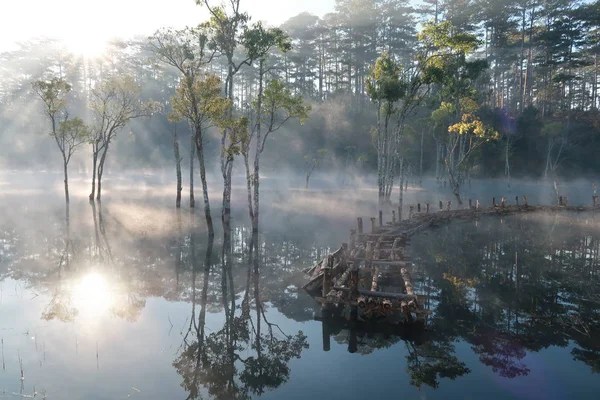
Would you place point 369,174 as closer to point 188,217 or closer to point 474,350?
point 188,217

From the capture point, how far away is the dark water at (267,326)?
32.5 feet

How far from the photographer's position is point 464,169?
63688 millimetres

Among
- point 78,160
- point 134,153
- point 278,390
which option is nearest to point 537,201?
point 278,390

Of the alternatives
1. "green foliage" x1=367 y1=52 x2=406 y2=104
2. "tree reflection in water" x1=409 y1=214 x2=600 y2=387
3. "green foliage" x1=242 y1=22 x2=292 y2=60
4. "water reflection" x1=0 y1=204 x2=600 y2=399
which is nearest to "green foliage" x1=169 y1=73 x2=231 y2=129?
"green foliage" x1=242 y1=22 x2=292 y2=60

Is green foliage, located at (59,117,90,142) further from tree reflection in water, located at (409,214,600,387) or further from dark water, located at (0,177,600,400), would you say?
tree reflection in water, located at (409,214,600,387)

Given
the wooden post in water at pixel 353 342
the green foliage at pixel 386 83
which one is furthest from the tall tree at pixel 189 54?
the wooden post in water at pixel 353 342

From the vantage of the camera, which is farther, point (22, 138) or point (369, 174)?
point (22, 138)

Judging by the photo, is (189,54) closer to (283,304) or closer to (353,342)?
(283,304)

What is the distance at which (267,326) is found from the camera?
13.4 meters

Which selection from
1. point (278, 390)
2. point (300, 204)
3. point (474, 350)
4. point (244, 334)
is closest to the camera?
point (278, 390)

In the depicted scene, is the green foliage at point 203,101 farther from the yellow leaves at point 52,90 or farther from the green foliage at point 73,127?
the green foliage at point 73,127

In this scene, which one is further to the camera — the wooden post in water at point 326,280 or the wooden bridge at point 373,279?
the wooden post in water at point 326,280

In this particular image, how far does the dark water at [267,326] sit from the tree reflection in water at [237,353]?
0.05 m

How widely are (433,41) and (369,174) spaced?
46.8m
